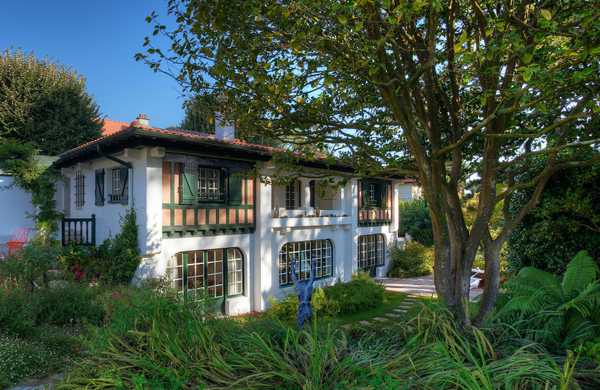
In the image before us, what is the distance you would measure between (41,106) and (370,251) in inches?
698

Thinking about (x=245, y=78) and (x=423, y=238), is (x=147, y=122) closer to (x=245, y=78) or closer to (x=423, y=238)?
(x=245, y=78)

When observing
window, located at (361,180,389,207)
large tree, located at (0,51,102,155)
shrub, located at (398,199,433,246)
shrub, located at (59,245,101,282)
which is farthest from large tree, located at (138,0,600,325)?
shrub, located at (398,199,433,246)

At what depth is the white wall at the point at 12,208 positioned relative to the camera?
602 inches

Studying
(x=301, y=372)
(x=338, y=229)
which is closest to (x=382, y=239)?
(x=338, y=229)

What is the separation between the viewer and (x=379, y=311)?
12.6 m

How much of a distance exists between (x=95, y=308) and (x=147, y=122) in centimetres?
778

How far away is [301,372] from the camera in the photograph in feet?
11.3

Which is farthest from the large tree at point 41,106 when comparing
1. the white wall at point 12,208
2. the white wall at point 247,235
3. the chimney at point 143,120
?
the chimney at point 143,120

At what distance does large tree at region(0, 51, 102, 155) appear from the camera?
748 inches

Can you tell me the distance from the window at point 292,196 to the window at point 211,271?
3.29 metres

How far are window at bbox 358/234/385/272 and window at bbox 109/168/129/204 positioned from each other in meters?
10.5

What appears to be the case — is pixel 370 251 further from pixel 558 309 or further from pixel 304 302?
Answer: pixel 558 309

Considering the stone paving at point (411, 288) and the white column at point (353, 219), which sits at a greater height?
the white column at point (353, 219)

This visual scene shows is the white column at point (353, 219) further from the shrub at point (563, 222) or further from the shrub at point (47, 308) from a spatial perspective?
the shrub at point (47, 308)
